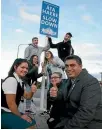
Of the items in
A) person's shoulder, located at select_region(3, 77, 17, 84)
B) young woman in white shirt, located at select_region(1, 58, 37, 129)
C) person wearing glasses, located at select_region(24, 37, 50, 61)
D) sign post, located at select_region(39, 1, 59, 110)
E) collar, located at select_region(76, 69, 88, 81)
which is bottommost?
young woman in white shirt, located at select_region(1, 58, 37, 129)

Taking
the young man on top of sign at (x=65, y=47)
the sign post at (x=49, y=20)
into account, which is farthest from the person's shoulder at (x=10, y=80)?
the young man on top of sign at (x=65, y=47)

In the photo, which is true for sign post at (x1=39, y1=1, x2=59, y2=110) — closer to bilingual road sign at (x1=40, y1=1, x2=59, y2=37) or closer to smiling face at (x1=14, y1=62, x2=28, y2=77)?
bilingual road sign at (x1=40, y1=1, x2=59, y2=37)

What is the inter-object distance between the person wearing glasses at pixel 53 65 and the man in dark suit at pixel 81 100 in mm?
3183

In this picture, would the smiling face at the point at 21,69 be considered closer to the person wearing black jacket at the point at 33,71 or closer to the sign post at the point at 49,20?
the person wearing black jacket at the point at 33,71

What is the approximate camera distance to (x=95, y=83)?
3330 millimetres

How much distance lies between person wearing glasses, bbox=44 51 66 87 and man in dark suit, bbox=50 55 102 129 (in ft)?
10.4

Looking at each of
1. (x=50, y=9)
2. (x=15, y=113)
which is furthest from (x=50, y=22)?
(x=15, y=113)

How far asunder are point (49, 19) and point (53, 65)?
140 centimetres

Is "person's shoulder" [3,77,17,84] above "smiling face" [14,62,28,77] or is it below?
below

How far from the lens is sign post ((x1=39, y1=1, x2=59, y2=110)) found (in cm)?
739

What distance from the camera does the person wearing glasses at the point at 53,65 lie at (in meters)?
6.81

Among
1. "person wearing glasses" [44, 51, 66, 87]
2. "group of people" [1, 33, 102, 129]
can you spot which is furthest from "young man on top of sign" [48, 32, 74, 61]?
"group of people" [1, 33, 102, 129]

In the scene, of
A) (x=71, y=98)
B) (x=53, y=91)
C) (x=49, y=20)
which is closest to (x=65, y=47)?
(x=49, y=20)

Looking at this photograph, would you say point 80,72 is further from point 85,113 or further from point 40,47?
point 40,47
